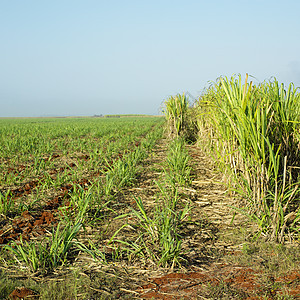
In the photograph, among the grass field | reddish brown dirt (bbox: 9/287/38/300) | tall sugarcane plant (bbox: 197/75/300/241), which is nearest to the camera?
reddish brown dirt (bbox: 9/287/38/300)

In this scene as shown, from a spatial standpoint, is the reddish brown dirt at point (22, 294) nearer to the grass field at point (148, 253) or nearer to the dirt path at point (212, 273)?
the grass field at point (148, 253)

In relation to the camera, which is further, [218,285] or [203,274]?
[203,274]

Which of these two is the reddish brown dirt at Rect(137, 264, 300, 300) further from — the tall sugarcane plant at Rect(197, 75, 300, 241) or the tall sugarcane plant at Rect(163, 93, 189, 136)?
the tall sugarcane plant at Rect(163, 93, 189, 136)

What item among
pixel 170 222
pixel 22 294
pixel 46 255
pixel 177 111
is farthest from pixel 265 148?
pixel 177 111

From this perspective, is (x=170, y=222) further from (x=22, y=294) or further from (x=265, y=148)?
(x=265, y=148)

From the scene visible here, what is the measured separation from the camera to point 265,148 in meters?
3.76

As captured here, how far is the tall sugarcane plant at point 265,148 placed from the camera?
10.6ft

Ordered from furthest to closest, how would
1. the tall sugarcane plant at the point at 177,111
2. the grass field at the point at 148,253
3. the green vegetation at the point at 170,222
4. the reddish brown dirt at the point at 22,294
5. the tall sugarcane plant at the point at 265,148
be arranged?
the tall sugarcane plant at the point at 177,111
the tall sugarcane plant at the point at 265,148
the green vegetation at the point at 170,222
the grass field at the point at 148,253
the reddish brown dirt at the point at 22,294

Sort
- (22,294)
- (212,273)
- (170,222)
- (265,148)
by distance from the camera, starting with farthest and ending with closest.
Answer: (265,148) < (170,222) < (212,273) < (22,294)

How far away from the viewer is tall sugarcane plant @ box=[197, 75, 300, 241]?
10.6ft

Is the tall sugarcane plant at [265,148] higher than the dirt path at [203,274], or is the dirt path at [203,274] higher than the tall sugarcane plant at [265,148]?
the tall sugarcane plant at [265,148]

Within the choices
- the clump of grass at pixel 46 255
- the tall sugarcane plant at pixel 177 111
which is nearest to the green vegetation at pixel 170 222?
the clump of grass at pixel 46 255

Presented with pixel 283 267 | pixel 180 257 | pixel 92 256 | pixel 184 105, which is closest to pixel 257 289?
pixel 283 267

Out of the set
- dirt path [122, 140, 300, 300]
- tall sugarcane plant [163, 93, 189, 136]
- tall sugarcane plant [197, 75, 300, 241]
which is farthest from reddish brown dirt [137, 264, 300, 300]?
tall sugarcane plant [163, 93, 189, 136]
